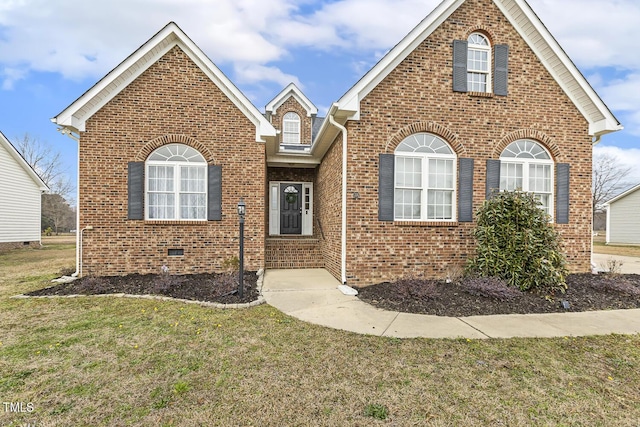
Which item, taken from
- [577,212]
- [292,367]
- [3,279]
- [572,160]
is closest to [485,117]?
[572,160]

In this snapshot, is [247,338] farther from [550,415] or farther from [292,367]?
[550,415]

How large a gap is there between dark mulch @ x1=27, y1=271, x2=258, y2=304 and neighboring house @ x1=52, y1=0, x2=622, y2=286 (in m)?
0.78

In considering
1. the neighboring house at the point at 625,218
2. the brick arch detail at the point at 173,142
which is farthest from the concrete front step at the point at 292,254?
the neighboring house at the point at 625,218

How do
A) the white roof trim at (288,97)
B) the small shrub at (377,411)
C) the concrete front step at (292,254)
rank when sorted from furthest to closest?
the white roof trim at (288,97)
the concrete front step at (292,254)
the small shrub at (377,411)

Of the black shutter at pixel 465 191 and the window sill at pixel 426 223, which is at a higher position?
the black shutter at pixel 465 191

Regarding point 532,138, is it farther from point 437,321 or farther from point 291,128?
point 291,128

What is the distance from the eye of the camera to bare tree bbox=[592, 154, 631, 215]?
115 ft

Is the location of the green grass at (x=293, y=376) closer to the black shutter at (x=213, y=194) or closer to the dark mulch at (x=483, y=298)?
the dark mulch at (x=483, y=298)

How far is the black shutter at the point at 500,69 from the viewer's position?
7.58 metres

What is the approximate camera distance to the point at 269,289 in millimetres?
6691

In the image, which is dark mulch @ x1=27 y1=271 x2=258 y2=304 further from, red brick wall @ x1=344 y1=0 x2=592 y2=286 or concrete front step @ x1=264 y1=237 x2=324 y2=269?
red brick wall @ x1=344 y1=0 x2=592 y2=286

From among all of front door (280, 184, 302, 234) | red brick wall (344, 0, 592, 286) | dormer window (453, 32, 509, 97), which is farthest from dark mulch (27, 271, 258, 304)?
dormer window (453, 32, 509, 97)

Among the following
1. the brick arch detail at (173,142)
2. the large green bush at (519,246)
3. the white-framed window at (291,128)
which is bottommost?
the large green bush at (519,246)

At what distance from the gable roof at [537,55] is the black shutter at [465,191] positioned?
291cm
